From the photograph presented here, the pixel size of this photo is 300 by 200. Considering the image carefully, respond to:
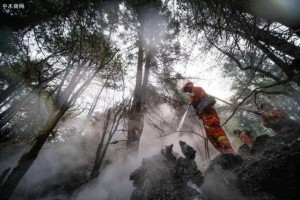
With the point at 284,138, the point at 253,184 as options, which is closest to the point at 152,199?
the point at 253,184

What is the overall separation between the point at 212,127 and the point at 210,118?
328 millimetres

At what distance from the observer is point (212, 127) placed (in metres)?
6.10

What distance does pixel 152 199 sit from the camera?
122 inches

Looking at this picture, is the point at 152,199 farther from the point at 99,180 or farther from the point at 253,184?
the point at 99,180

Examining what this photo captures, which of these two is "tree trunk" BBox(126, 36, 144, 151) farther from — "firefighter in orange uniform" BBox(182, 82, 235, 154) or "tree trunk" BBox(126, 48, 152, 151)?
"firefighter in orange uniform" BBox(182, 82, 235, 154)

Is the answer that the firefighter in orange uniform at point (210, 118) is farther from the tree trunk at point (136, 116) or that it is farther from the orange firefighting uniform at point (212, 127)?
the tree trunk at point (136, 116)

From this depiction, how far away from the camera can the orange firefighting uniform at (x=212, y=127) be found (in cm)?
552

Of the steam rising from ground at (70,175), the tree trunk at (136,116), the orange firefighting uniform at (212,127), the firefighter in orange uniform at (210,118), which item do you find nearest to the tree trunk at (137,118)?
the tree trunk at (136,116)

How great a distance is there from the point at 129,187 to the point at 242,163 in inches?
103

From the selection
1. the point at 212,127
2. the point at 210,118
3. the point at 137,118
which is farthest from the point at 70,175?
the point at 210,118

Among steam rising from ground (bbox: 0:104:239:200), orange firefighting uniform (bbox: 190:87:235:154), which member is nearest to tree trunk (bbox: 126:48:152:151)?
steam rising from ground (bbox: 0:104:239:200)

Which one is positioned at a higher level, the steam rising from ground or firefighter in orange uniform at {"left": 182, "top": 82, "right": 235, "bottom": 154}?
firefighter in orange uniform at {"left": 182, "top": 82, "right": 235, "bottom": 154}

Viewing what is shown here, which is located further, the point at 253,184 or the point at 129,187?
the point at 129,187

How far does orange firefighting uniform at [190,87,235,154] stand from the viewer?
552 centimetres
